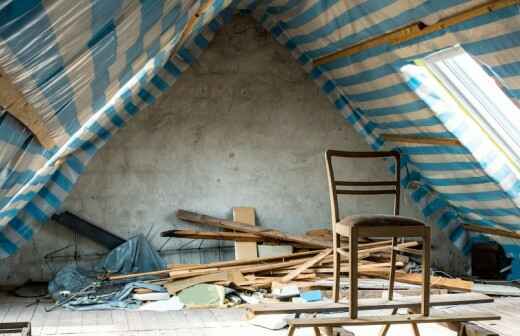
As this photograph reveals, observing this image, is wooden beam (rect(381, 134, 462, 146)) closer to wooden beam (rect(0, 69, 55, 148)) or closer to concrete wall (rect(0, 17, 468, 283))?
concrete wall (rect(0, 17, 468, 283))

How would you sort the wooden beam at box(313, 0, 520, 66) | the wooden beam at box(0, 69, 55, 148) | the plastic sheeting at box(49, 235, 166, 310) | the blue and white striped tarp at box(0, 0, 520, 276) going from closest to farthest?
the wooden beam at box(0, 69, 55, 148) → the blue and white striped tarp at box(0, 0, 520, 276) → the wooden beam at box(313, 0, 520, 66) → the plastic sheeting at box(49, 235, 166, 310)

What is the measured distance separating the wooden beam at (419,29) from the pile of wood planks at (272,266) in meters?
1.78

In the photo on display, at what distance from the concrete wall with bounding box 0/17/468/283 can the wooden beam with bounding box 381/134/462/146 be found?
670mm

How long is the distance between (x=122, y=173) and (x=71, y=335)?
2.59 meters

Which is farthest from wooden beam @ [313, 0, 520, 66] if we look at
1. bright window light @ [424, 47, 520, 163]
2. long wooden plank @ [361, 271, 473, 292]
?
long wooden plank @ [361, 271, 473, 292]

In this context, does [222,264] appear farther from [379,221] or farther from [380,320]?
[379,221]

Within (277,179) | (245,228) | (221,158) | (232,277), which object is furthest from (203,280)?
(277,179)

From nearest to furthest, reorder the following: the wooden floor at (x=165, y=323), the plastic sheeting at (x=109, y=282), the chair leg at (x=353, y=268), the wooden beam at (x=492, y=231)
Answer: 1. the chair leg at (x=353, y=268)
2. the wooden floor at (x=165, y=323)
3. the plastic sheeting at (x=109, y=282)
4. the wooden beam at (x=492, y=231)

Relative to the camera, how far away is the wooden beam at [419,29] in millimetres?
4707

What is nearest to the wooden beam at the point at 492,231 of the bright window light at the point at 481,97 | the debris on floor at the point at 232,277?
the debris on floor at the point at 232,277

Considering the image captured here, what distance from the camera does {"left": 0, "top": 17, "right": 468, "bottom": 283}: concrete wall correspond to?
798 centimetres

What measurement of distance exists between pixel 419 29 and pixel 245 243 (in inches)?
130

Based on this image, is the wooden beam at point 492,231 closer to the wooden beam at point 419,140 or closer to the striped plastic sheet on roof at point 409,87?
the striped plastic sheet on roof at point 409,87

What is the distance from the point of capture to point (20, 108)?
252 cm
